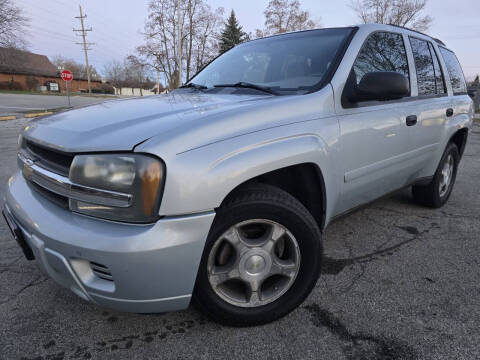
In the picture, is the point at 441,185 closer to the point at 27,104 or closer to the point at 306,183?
the point at 306,183

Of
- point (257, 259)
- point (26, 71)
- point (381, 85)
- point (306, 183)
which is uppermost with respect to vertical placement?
point (26, 71)

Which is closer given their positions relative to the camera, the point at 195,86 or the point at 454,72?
the point at 195,86

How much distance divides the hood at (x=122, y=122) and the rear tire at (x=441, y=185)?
2380 mm

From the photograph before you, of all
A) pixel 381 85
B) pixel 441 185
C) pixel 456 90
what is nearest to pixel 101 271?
pixel 381 85

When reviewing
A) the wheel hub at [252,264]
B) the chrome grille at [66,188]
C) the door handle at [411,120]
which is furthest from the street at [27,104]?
the wheel hub at [252,264]

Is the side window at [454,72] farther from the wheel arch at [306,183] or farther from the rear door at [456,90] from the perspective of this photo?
the wheel arch at [306,183]

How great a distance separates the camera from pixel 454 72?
365 centimetres

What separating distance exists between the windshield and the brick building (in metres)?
47.3

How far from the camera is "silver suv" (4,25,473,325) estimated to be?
54.3 inches

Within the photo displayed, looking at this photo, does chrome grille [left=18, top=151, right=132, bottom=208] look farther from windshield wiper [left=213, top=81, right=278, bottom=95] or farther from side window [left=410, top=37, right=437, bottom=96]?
side window [left=410, top=37, right=437, bottom=96]

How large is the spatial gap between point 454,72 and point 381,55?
1.74 m

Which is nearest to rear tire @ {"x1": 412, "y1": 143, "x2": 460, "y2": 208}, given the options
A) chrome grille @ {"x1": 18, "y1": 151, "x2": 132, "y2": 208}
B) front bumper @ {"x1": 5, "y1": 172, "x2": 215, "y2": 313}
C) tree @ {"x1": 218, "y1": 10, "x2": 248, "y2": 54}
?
front bumper @ {"x1": 5, "y1": 172, "x2": 215, "y2": 313}

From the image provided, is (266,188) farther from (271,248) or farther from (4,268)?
(4,268)

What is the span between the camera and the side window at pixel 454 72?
3.50m
